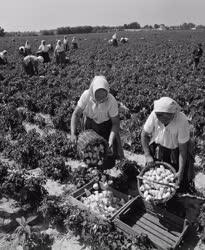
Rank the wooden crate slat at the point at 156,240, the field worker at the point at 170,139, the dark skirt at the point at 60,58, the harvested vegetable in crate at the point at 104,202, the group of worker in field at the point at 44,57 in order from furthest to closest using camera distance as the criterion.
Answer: the dark skirt at the point at 60,58 → the group of worker in field at the point at 44,57 → the harvested vegetable in crate at the point at 104,202 → the field worker at the point at 170,139 → the wooden crate slat at the point at 156,240

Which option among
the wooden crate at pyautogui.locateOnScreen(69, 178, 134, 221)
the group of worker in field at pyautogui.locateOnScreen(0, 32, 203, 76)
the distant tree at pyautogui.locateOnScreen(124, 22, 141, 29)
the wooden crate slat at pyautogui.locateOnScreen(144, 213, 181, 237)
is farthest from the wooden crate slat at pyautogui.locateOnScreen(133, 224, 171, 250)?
the distant tree at pyautogui.locateOnScreen(124, 22, 141, 29)

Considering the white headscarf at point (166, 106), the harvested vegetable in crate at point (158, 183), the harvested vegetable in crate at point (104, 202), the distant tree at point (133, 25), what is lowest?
the harvested vegetable in crate at point (104, 202)

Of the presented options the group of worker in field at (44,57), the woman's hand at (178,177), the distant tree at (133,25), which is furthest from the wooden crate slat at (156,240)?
the distant tree at (133,25)

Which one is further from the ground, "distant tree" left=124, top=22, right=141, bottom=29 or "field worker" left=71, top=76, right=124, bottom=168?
"distant tree" left=124, top=22, right=141, bottom=29

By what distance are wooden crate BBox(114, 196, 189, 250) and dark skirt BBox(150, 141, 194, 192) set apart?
0.53 m

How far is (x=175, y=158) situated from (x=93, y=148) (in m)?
1.24

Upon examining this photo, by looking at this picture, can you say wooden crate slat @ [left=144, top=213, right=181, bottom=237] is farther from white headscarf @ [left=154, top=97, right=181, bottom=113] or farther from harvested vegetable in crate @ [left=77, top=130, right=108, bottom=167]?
white headscarf @ [left=154, top=97, right=181, bottom=113]

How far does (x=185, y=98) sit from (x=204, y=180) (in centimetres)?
469

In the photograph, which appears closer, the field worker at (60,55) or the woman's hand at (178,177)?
the woman's hand at (178,177)

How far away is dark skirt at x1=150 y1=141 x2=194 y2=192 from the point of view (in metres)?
4.65

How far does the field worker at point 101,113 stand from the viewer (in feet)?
16.0

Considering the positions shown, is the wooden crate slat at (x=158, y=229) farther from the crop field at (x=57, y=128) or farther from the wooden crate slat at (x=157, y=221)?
the crop field at (x=57, y=128)

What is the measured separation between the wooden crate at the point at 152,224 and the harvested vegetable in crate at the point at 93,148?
32.1 inches

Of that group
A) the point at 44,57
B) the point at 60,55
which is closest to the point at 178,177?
the point at 60,55
